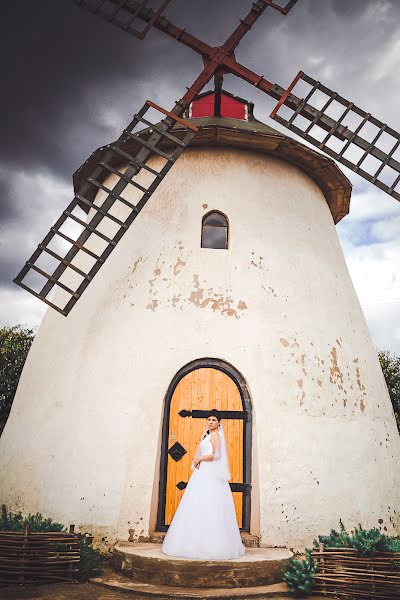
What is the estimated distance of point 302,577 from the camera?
486cm

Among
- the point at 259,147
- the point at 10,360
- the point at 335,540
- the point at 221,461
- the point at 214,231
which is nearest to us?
the point at 335,540

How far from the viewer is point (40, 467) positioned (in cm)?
642

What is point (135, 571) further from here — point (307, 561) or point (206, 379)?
Answer: point (206, 379)

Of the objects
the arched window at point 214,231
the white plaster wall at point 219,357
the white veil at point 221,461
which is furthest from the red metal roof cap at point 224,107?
the white veil at point 221,461

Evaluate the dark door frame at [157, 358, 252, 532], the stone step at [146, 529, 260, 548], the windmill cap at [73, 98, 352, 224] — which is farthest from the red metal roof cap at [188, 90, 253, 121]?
the stone step at [146, 529, 260, 548]

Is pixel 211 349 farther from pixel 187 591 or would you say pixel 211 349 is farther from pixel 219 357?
pixel 187 591

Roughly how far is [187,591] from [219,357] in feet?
9.08

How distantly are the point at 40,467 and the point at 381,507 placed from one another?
4543 millimetres

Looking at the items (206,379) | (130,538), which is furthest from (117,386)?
(130,538)

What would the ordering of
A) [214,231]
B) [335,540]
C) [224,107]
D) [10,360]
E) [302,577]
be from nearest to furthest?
[302,577] < [335,540] < [214,231] < [224,107] < [10,360]

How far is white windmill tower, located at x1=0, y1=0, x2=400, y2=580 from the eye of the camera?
6.12m

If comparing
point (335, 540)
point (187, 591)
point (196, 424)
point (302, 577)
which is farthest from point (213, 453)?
point (335, 540)

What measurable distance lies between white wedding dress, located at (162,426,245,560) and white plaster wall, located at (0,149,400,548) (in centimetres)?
79

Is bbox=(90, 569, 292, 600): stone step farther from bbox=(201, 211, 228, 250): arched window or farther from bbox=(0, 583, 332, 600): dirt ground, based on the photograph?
bbox=(201, 211, 228, 250): arched window
